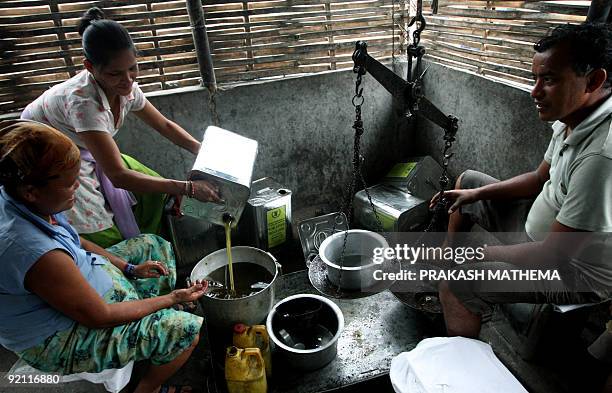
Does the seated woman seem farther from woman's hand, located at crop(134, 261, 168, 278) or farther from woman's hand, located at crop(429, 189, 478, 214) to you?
woman's hand, located at crop(429, 189, 478, 214)

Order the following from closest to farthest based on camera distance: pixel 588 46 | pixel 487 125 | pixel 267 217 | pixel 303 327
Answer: pixel 588 46 → pixel 303 327 → pixel 267 217 → pixel 487 125

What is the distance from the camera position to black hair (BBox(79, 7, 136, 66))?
6.75 ft

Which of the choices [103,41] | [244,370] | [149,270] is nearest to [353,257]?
[244,370]

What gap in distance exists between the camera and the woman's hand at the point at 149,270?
7.36 feet

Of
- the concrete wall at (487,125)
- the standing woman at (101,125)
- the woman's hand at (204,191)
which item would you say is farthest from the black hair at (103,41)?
the concrete wall at (487,125)

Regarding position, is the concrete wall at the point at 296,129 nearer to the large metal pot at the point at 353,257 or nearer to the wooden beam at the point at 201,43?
the wooden beam at the point at 201,43

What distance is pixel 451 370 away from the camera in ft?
6.84

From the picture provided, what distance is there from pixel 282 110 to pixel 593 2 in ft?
7.30

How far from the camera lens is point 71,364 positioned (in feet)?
5.81

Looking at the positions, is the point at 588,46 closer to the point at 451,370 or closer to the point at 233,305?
the point at 451,370

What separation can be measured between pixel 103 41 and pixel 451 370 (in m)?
2.48

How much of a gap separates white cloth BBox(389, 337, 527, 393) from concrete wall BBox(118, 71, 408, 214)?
6.64ft

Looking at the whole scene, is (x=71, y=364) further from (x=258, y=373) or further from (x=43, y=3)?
(x=43, y=3)

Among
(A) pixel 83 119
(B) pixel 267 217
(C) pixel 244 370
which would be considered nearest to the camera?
(C) pixel 244 370
